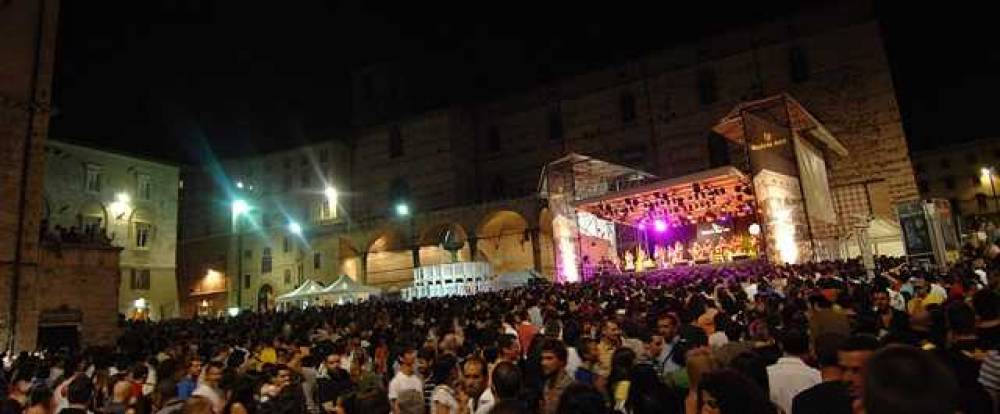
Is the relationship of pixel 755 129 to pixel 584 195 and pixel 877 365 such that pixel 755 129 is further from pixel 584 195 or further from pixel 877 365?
pixel 877 365

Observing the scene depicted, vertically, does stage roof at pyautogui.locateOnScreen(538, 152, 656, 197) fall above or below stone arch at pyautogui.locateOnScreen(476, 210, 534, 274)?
above

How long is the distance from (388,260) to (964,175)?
56.4 metres

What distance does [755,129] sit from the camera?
22188 millimetres

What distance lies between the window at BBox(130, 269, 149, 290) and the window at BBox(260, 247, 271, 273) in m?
9.31

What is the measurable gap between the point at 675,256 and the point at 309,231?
27.2 metres

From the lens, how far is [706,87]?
33906 mm

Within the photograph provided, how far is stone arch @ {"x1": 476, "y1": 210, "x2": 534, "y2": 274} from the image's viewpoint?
115 feet

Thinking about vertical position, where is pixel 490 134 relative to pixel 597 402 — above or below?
above

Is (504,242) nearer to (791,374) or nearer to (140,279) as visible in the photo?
(140,279)

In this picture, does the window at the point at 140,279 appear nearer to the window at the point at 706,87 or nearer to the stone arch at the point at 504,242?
the stone arch at the point at 504,242

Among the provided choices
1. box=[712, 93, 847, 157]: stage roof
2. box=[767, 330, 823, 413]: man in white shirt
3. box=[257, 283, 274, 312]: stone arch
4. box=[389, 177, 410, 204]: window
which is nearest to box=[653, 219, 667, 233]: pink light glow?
box=[712, 93, 847, 157]: stage roof

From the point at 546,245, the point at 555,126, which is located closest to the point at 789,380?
the point at 546,245

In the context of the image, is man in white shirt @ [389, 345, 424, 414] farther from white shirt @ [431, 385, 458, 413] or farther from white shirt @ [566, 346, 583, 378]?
white shirt @ [566, 346, 583, 378]

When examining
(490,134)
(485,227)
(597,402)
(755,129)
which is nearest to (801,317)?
(597,402)
